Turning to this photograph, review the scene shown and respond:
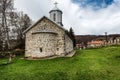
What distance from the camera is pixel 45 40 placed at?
2883cm

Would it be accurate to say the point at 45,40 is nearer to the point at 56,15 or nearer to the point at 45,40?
the point at 45,40

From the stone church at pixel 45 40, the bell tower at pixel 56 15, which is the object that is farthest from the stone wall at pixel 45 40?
the bell tower at pixel 56 15

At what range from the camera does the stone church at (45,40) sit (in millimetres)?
28747

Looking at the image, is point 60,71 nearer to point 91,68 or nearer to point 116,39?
point 91,68

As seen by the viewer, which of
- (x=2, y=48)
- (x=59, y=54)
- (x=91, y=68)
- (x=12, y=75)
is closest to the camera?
(x=12, y=75)

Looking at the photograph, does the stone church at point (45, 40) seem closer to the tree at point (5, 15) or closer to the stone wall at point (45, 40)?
the stone wall at point (45, 40)

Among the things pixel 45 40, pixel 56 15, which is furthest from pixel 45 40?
pixel 56 15

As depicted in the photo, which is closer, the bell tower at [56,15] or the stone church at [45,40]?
the stone church at [45,40]

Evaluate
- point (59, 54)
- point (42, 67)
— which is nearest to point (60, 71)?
point (42, 67)

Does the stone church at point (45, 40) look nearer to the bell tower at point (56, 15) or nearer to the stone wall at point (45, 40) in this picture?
the stone wall at point (45, 40)

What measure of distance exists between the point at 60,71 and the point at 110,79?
17.0 ft

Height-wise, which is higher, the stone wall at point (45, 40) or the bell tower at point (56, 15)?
the bell tower at point (56, 15)

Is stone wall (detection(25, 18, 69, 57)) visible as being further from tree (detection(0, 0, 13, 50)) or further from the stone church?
tree (detection(0, 0, 13, 50))

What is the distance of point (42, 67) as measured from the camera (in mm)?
22016
